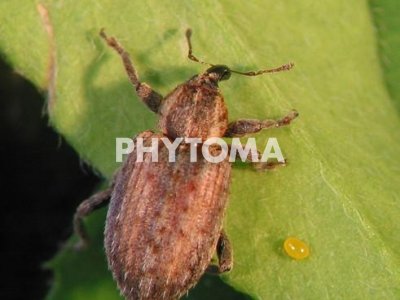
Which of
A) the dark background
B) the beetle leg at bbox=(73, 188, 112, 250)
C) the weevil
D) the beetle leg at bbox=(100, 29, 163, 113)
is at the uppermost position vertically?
the beetle leg at bbox=(100, 29, 163, 113)

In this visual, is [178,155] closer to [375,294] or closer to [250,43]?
[250,43]

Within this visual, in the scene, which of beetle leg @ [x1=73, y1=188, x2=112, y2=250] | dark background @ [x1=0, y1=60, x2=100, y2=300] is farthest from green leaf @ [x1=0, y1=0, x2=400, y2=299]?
dark background @ [x1=0, y1=60, x2=100, y2=300]

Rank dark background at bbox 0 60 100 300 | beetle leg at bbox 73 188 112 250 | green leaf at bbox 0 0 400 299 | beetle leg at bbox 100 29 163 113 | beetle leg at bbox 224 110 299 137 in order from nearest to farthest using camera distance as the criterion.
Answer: green leaf at bbox 0 0 400 299 → beetle leg at bbox 224 110 299 137 → beetle leg at bbox 100 29 163 113 → beetle leg at bbox 73 188 112 250 → dark background at bbox 0 60 100 300

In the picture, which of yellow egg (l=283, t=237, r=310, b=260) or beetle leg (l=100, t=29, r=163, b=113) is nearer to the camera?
yellow egg (l=283, t=237, r=310, b=260)

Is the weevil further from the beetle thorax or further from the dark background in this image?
the dark background

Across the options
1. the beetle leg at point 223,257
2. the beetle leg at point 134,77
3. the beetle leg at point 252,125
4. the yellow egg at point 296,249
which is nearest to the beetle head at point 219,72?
the beetle leg at point 252,125

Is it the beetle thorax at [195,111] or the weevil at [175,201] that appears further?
the beetle thorax at [195,111]

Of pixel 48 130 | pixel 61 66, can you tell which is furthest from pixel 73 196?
pixel 61 66

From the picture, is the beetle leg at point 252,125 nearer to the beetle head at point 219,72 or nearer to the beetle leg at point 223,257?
the beetle head at point 219,72
